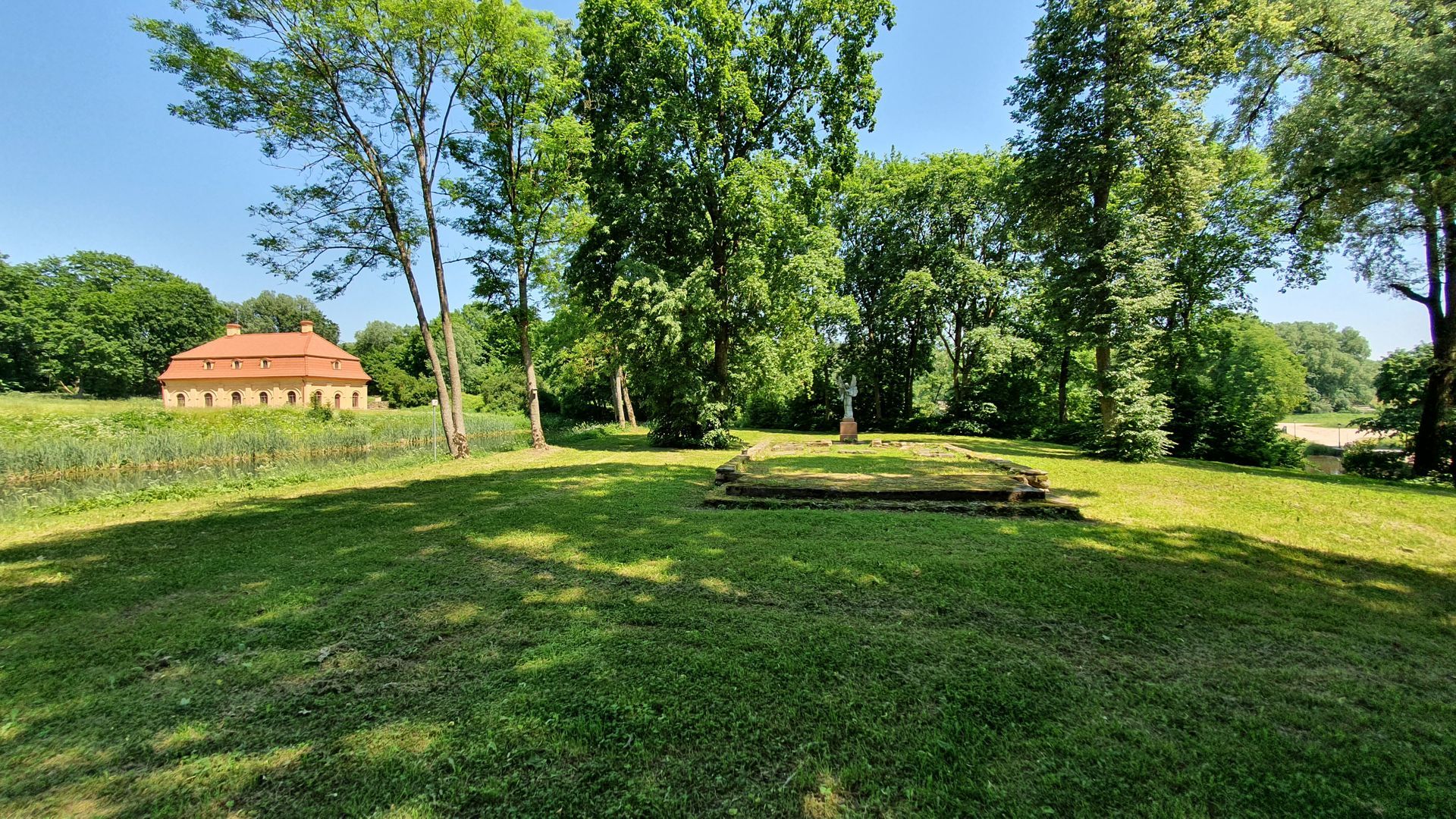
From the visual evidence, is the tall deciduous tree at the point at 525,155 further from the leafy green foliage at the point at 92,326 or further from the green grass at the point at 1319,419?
the leafy green foliage at the point at 92,326

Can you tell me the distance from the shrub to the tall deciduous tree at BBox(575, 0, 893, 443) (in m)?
13.6

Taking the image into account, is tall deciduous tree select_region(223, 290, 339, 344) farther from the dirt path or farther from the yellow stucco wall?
the dirt path

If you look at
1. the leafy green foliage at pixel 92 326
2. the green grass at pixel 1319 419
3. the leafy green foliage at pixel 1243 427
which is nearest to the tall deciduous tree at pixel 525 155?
the leafy green foliage at pixel 1243 427

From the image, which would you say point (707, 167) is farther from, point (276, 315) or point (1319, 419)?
point (276, 315)

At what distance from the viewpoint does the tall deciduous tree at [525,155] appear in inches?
535

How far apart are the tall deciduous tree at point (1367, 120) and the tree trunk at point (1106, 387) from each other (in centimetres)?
410

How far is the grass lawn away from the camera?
2029 mm

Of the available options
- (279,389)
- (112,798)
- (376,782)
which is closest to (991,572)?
(376,782)

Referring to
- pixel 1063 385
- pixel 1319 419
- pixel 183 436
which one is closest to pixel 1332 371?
pixel 1319 419

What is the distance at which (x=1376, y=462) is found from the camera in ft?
37.6

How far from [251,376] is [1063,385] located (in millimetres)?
50840

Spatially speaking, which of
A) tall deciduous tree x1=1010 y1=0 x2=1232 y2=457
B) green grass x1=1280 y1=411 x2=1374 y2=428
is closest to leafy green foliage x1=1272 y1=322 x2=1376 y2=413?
green grass x1=1280 y1=411 x2=1374 y2=428

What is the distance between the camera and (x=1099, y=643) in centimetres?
321

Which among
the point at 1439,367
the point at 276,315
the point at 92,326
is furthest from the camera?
the point at 276,315
